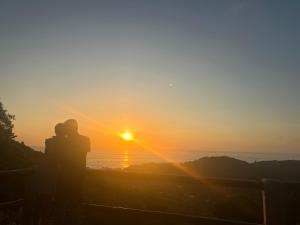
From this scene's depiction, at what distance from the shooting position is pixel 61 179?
19.5 ft

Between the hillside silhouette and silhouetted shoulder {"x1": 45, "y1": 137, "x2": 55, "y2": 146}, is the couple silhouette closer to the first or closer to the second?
silhouetted shoulder {"x1": 45, "y1": 137, "x2": 55, "y2": 146}

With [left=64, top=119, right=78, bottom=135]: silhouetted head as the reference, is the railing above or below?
below

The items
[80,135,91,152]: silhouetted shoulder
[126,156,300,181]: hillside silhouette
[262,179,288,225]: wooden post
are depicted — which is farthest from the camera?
[126,156,300,181]: hillside silhouette

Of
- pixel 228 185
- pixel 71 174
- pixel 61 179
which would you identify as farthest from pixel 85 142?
pixel 228 185

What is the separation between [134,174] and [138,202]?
25191 mm

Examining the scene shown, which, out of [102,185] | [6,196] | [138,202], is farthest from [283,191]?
[102,185]

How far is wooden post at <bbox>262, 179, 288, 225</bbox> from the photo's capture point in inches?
191

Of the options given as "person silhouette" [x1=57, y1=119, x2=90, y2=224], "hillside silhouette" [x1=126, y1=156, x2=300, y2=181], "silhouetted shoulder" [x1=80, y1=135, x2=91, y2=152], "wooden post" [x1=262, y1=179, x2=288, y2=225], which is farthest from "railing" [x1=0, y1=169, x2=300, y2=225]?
"hillside silhouette" [x1=126, y1=156, x2=300, y2=181]

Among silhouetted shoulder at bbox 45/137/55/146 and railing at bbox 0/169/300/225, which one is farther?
silhouetted shoulder at bbox 45/137/55/146

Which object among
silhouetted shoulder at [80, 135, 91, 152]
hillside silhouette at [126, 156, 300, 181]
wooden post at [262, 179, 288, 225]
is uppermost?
silhouetted shoulder at [80, 135, 91, 152]

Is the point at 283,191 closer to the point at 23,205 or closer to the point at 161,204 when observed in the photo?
the point at 23,205

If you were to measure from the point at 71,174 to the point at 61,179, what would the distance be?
0.19 metres

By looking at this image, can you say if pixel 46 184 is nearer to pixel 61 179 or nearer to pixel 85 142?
pixel 61 179

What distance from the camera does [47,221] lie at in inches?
235
